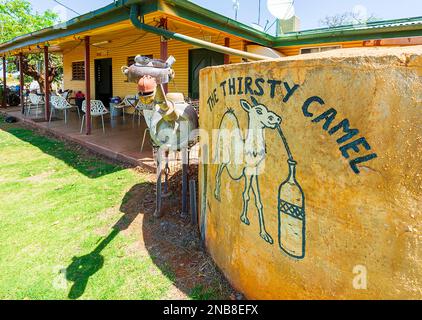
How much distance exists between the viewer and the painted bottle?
2193mm

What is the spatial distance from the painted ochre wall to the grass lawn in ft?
4.11

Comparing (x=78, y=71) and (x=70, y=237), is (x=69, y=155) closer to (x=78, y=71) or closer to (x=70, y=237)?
(x=70, y=237)

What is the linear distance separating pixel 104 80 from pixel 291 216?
44.8 ft

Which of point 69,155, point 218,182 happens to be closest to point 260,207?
point 218,182

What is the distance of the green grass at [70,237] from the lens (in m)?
3.17

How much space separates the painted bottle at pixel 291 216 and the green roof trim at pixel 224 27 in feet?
14.8

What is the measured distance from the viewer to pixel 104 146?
7.35 metres

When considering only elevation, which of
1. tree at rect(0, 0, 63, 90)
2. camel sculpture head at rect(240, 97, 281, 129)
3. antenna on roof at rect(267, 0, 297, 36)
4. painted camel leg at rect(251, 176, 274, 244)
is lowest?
painted camel leg at rect(251, 176, 274, 244)

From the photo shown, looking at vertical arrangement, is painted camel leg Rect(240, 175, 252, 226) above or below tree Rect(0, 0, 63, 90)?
below

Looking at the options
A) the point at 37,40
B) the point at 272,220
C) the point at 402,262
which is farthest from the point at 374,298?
the point at 37,40

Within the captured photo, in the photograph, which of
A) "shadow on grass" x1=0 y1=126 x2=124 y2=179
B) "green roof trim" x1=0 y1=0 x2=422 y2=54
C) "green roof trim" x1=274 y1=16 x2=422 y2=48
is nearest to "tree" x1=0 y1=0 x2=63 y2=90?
"shadow on grass" x1=0 y1=126 x2=124 y2=179

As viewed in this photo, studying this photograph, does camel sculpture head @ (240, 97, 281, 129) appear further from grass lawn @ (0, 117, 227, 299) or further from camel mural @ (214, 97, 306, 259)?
grass lawn @ (0, 117, 227, 299)

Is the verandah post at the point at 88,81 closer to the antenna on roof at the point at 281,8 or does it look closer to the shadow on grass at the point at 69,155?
the shadow on grass at the point at 69,155

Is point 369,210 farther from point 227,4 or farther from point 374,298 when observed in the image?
point 227,4
